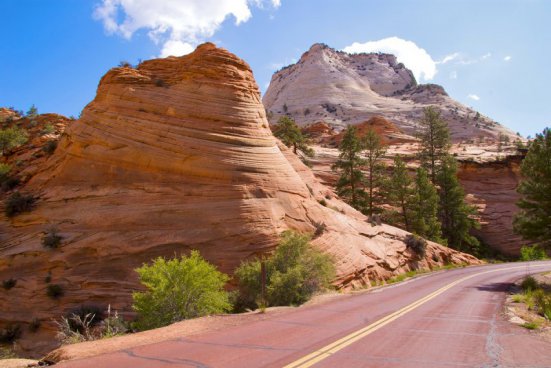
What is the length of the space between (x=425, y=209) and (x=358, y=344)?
34.1 m

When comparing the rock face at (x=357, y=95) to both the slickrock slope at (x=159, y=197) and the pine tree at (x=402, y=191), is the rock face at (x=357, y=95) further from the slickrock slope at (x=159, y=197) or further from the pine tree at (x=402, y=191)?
the slickrock slope at (x=159, y=197)

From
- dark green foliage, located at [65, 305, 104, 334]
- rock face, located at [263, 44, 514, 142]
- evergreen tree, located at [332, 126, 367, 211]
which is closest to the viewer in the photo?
dark green foliage, located at [65, 305, 104, 334]

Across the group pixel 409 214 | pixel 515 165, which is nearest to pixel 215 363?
pixel 409 214

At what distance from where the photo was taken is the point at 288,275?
13.5m

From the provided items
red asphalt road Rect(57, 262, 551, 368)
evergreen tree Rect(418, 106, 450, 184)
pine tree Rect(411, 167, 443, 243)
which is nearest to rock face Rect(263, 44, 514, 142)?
evergreen tree Rect(418, 106, 450, 184)

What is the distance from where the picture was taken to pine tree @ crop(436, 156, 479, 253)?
4250 cm

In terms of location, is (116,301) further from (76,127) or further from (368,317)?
(76,127)

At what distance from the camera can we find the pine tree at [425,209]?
37094 millimetres

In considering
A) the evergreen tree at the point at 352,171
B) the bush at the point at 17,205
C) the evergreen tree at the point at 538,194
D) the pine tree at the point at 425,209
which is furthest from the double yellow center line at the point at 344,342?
the evergreen tree at the point at 352,171

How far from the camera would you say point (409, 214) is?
3769 centimetres

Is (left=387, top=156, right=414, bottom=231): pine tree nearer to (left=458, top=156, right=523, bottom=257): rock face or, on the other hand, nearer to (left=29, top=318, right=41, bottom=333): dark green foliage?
(left=458, top=156, right=523, bottom=257): rock face

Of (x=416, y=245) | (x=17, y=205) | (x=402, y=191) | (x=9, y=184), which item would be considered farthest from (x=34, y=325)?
(x=402, y=191)

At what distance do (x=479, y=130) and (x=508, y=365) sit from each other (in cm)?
8628

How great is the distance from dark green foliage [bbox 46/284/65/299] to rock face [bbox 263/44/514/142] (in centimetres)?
7592
